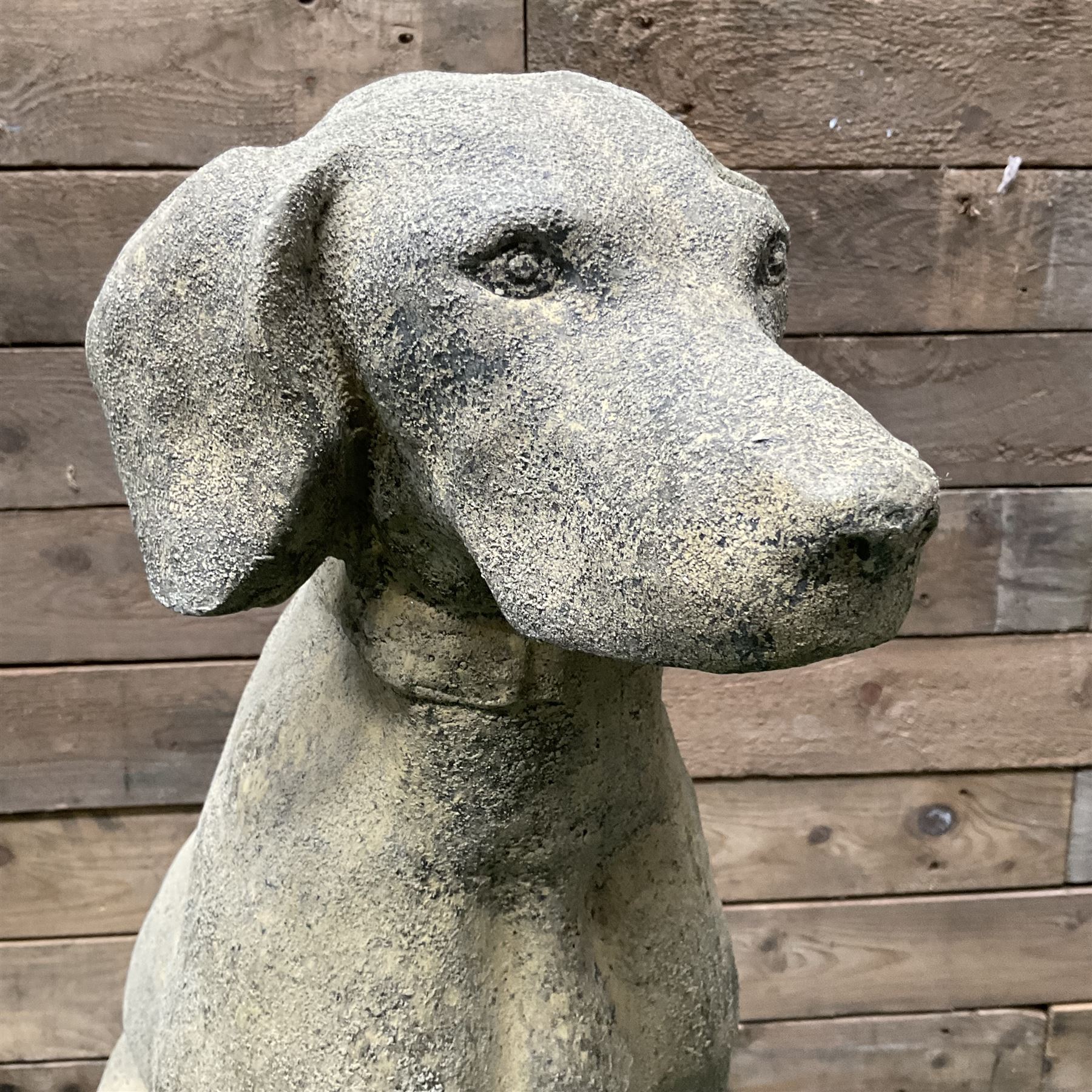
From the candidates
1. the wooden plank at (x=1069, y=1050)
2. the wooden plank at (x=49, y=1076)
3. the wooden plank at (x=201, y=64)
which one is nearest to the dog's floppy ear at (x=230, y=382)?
the wooden plank at (x=201, y=64)

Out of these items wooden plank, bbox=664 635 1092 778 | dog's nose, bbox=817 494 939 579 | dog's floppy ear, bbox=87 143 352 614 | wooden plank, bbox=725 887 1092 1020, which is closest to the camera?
dog's nose, bbox=817 494 939 579

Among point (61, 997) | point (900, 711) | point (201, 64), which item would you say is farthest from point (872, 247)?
point (61, 997)

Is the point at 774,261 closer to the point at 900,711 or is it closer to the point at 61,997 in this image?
the point at 900,711

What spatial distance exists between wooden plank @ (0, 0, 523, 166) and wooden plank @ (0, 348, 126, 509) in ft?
0.55

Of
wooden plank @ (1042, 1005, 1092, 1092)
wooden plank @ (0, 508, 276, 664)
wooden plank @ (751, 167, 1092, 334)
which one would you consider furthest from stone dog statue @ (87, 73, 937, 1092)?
wooden plank @ (1042, 1005, 1092, 1092)

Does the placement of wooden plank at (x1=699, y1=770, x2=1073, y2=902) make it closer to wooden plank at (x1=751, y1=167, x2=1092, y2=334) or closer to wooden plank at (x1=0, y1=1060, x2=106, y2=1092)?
wooden plank at (x1=751, y1=167, x2=1092, y2=334)

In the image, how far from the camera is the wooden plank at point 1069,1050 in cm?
132

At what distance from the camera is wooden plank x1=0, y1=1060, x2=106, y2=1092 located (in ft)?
4.07

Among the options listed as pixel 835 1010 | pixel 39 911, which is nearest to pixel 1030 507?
pixel 835 1010

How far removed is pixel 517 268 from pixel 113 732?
0.80m

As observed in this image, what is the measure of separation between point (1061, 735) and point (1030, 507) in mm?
258

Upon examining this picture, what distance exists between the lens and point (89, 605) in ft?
3.49

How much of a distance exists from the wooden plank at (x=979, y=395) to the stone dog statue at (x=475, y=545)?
50 centimetres

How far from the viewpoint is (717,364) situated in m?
0.46
